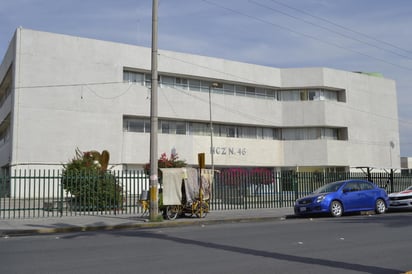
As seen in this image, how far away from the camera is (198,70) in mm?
43250

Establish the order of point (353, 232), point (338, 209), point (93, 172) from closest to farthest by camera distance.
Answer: point (353, 232) → point (338, 209) → point (93, 172)

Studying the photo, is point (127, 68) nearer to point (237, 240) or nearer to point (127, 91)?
Result: point (127, 91)

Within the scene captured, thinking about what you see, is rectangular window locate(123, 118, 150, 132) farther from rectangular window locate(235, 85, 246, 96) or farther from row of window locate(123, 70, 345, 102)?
rectangular window locate(235, 85, 246, 96)

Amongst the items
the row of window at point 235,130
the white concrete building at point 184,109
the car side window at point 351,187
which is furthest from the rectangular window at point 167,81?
the car side window at point 351,187

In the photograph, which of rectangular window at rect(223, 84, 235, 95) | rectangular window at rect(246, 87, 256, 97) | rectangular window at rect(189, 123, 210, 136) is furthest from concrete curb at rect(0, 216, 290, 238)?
rectangular window at rect(246, 87, 256, 97)

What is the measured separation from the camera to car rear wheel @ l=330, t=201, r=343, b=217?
61.0 feet

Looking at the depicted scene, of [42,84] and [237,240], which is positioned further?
[42,84]

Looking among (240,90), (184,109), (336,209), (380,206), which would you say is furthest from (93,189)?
(240,90)

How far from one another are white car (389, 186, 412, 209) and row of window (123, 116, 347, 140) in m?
24.1

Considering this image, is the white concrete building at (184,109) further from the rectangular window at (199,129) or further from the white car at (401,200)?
the white car at (401,200)

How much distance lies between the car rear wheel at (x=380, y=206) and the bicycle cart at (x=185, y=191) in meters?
6.96

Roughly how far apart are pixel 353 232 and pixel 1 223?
12.0m

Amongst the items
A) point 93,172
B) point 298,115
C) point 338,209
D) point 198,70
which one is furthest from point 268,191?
point 298,115

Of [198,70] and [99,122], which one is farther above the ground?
[198,70]
